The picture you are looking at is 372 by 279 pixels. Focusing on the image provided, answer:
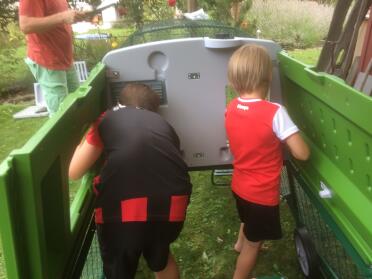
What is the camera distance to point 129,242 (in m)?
1.67

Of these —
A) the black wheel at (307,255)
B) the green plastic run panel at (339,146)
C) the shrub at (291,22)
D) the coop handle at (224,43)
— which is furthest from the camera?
the shrub at (291,22)

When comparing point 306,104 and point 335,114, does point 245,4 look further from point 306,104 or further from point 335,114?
point 335,114

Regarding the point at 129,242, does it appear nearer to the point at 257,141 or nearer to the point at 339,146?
the point at 257,141

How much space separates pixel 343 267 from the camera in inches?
81.0

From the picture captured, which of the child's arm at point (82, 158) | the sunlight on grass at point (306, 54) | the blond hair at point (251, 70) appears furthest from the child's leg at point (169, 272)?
the sunlight on grass at point (306, 54)

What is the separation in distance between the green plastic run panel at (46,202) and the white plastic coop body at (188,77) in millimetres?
375

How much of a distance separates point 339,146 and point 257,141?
353mm

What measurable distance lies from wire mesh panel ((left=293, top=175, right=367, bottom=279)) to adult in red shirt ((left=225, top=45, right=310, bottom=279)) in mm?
252

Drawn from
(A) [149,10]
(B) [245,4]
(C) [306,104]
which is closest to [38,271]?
(C) [306,104]

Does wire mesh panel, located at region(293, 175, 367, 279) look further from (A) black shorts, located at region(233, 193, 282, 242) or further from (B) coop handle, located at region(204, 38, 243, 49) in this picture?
(B) coop handle, located at region(204, 38, 243, 49)

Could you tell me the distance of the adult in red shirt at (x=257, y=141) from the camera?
1.81 metres

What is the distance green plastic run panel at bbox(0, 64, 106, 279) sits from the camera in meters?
1.05

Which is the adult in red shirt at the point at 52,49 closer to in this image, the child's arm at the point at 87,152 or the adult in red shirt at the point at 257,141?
the child's arm at the point at 87,152

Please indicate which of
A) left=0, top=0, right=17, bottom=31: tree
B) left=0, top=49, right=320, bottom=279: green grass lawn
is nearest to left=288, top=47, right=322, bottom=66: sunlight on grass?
left=0, top=0, right=17, bottom=31: tree
